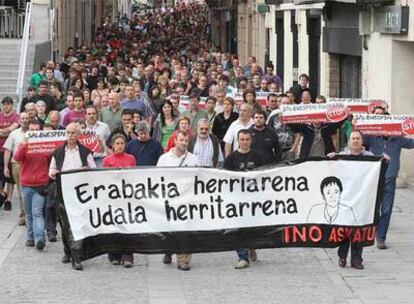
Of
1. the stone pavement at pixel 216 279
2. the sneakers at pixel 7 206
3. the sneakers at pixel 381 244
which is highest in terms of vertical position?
the sneakers at pixel 7 206

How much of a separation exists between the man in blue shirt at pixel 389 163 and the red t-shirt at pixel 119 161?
289 cm

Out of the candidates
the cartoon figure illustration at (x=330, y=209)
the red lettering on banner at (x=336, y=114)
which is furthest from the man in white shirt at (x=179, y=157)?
the red lettering on banner at (x=336, y=114)

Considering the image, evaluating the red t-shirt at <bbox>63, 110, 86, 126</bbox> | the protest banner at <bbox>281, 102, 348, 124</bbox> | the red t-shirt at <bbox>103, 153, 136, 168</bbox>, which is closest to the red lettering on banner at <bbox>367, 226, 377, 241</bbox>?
the red t-shirt at <bbox>103, 153, 136, 168</bbox>

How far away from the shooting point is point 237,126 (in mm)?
15344

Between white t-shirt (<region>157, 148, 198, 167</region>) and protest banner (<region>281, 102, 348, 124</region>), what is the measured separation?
2.81 meters

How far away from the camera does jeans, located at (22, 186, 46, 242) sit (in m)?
13.6

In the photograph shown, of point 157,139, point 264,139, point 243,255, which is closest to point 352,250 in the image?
point 243,255

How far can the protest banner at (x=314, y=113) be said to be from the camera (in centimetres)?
1530

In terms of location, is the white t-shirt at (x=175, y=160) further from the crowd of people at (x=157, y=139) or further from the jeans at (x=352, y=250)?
the jeans at (x=352, y=250)

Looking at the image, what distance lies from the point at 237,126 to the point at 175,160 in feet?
8.89

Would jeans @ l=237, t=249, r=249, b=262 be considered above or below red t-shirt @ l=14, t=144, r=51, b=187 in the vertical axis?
below

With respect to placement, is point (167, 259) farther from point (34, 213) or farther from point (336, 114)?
point (336, 114)

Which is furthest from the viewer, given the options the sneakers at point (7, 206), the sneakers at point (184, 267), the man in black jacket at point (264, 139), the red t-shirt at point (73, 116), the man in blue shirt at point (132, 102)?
the man in blue shirt at point (132, 102)

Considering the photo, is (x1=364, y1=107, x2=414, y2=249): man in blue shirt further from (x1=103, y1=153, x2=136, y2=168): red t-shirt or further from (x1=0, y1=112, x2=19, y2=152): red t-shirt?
(x1=0, y1=112, x2=19, y2=152): red t-shirt
